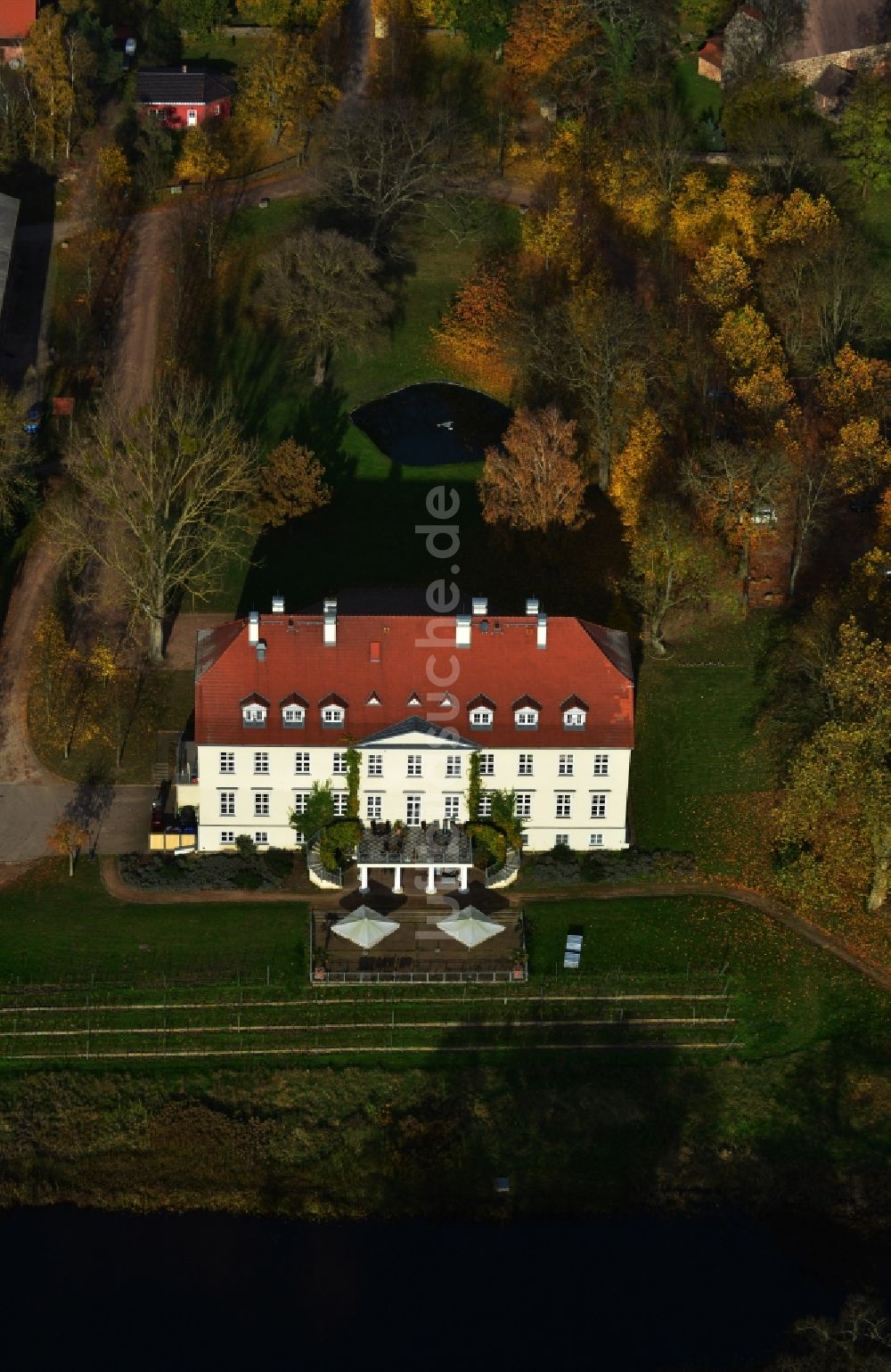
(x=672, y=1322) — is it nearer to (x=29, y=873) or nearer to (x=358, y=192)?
(x=29, y=873)

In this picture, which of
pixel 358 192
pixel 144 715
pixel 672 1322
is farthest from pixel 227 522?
pixel 672 1322

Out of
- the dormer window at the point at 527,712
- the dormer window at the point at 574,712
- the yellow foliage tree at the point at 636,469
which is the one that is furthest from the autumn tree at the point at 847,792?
the yellow foliage tree at the point at 636,469

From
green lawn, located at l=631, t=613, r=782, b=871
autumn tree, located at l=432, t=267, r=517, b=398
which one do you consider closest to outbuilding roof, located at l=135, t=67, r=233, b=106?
autumn tree, located at l=432, t=267, r=517, b=398

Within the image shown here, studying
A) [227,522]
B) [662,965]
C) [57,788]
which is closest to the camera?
[662,965]

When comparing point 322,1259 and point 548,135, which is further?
point 548,135

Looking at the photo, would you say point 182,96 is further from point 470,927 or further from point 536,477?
point 470,927

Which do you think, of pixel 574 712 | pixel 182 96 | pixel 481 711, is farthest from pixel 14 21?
pixel 574 712

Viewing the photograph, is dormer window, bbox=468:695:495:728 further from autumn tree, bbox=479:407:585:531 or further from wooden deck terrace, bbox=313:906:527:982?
autumn tree, bbox=479:407:585:531

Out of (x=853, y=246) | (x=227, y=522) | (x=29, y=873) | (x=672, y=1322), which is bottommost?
(x=672, y=1322)
